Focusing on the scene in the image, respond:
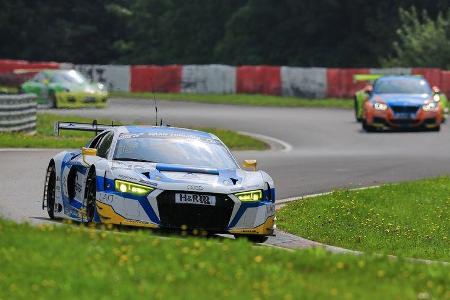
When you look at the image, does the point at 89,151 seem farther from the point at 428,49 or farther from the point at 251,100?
the point at 428,49

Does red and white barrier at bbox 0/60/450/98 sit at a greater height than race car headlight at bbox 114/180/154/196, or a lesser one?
lesser

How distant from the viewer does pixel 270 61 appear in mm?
78125

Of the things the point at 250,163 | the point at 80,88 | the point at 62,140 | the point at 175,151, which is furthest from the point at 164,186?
the point at 80,88

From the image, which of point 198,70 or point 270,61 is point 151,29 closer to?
point 270,61

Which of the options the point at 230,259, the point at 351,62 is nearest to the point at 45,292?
the point at 230,259

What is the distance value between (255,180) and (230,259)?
4260mm

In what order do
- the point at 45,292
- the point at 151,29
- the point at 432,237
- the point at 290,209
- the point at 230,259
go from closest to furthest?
the point at 45,292
the point at 230,259
the point at 432,237
the point at 290,209
the point at 151,29

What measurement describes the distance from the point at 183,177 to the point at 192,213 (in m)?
0.42

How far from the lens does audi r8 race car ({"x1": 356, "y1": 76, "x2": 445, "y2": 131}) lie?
116 ft

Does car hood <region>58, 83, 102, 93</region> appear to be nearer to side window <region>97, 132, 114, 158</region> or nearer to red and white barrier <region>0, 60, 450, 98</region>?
red and white barrier <region>0, 60, 450, 98</region>

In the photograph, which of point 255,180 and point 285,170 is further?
point 285,170

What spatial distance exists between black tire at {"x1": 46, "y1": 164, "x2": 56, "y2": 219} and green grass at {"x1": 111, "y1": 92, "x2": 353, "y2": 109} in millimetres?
32693

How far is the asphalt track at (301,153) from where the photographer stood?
20344 mm

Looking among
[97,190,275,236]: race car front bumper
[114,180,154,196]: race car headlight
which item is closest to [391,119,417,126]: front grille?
[97,190,275,236]: race car front bumper
